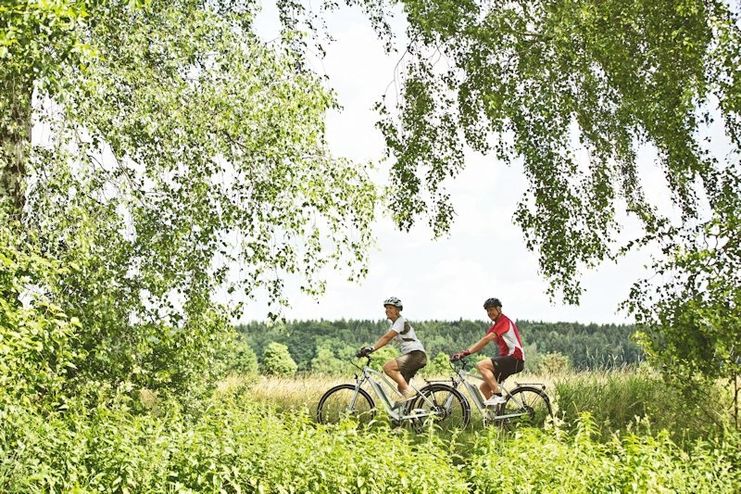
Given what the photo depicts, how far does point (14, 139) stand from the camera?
1072 centimetres

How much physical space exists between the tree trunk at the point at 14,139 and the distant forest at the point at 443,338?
49.8ft

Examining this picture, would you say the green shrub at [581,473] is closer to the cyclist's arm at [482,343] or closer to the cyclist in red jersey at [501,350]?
the cyclist's arm at [482,343]

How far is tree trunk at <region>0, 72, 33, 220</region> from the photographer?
971 centimetres

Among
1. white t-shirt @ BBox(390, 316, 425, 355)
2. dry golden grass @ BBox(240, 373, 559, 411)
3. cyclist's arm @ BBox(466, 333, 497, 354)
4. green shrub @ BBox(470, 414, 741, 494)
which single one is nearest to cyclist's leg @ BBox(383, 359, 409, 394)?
white t-shirt @ BBox(390, 316, 425, 355)

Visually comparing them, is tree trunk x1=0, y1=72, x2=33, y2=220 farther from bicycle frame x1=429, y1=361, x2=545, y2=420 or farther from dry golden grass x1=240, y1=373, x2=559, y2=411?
dry golden grass x1=240, y1=373, x2=559, y2=411

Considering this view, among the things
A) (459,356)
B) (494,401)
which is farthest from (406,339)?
(494,401)

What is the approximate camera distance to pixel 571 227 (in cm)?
1454

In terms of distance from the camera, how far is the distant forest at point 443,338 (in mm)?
25672

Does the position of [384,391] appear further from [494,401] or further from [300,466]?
[300,466]

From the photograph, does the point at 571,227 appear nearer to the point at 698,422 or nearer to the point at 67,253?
the point at 698,422

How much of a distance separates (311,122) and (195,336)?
2.99 metres

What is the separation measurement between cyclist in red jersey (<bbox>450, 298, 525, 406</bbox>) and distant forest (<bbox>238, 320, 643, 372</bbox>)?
13.3 meters

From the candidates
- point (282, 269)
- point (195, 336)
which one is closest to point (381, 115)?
point (282, 269)

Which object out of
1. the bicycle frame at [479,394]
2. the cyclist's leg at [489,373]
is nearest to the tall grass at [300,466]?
the cyclist's leg at [489,373]
